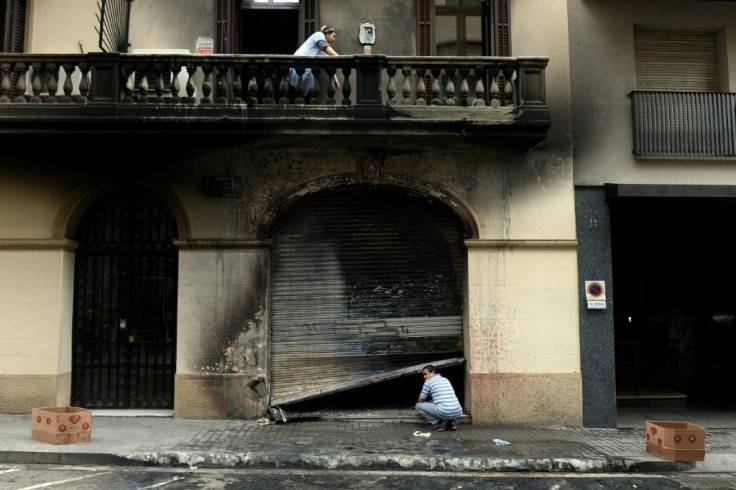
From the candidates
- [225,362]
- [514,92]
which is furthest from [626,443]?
[225,362]

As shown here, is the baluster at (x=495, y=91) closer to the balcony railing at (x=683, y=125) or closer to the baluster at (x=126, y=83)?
the balcony railing at (x=683, y=125)

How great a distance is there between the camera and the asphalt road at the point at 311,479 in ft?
23.3

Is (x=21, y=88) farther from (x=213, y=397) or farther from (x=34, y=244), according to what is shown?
(x=213, y=397)

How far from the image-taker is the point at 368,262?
10.8 metres

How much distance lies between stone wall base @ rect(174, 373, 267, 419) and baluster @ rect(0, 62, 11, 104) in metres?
5.03

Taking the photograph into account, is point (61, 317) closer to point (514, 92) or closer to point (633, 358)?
point (514, 92)

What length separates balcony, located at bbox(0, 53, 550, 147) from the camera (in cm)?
943

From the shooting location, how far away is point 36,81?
380 inches

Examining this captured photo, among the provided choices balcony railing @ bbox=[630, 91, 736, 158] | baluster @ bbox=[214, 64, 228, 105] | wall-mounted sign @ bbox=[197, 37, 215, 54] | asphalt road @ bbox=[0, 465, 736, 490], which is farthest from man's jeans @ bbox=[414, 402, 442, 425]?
wall-mounted sign @ bbox=[197, 37, 215, 54]

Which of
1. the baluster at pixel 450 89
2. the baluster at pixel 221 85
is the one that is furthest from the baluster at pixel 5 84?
the baluster at pixel 450 89

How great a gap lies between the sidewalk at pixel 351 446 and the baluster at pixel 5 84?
16.1 feet

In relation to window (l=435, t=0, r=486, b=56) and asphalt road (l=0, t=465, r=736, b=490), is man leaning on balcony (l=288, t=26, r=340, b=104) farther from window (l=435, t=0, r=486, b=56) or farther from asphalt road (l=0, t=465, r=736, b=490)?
asphalt road (l=0, t=465, r=736, b=490)

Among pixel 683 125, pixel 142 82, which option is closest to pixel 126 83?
pixel 142 82

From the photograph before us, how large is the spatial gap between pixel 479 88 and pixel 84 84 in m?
6.16
